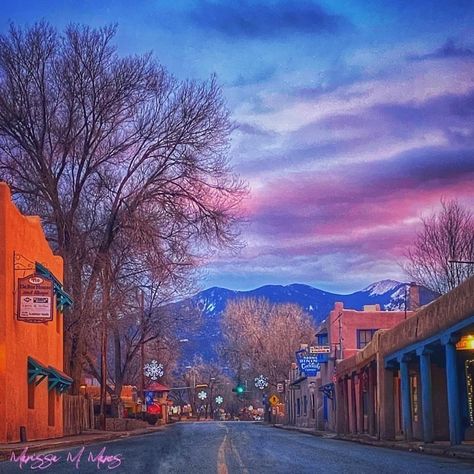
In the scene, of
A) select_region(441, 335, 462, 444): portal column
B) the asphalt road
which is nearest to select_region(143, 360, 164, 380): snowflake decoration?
select_region(441, 335, 462, 444): portal column

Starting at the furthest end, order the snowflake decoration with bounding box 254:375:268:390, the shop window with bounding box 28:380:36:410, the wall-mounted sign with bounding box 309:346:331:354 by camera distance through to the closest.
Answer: the snowflake decoration with bounding box 254:375:268:390 → the wall-mounted sign with bounding box 309:346:331:354 → the shop window with bounding box 28:380:36:410

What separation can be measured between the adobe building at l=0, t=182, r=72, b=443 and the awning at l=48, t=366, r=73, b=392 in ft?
0.23

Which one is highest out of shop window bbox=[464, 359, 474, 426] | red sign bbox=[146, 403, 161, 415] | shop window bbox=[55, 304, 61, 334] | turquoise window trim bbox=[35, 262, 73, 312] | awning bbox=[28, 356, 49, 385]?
turquoise window trim bbox=[35, 262, 73, 312]

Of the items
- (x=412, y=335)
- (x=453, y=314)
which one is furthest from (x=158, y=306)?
(x=453, y=314)

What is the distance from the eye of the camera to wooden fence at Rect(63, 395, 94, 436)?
4328cm

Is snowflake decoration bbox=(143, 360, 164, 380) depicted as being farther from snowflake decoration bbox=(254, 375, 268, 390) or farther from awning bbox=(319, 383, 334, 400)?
→ snowflake decoration bbox=(254, 375, 268, 390)

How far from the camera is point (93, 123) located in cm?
4194

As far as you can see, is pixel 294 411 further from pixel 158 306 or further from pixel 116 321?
pixel 116 321

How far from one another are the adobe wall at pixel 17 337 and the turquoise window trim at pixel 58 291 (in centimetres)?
48

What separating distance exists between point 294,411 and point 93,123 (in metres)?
53.7

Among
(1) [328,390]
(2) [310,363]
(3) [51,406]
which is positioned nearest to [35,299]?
(3) [51,406]

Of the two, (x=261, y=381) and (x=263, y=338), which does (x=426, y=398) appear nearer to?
(x=263, y=338)

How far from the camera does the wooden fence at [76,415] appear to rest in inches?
1704

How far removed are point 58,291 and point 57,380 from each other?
3883mm
